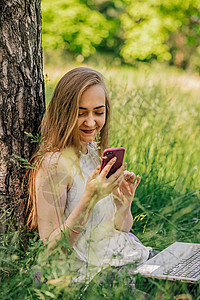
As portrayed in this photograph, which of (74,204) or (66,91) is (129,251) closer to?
(74,204)

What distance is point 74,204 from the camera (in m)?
2.03

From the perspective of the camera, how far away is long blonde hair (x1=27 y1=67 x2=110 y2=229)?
2027 mm

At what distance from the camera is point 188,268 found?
190cm

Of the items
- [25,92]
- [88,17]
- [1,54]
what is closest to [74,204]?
[25,92]

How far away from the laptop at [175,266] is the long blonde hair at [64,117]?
66 cm

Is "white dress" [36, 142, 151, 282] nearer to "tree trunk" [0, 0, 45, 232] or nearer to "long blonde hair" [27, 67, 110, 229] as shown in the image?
"long blonde hair" [27, 67, 110, 229]

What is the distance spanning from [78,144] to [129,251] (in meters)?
0.62

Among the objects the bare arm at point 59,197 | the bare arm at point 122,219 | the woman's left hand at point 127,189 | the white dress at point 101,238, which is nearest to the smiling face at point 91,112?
the white dress at point 101,238

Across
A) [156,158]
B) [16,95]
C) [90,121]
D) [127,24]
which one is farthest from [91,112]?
[127,24]

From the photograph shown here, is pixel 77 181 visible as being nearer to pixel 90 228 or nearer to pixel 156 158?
pixel 90 228

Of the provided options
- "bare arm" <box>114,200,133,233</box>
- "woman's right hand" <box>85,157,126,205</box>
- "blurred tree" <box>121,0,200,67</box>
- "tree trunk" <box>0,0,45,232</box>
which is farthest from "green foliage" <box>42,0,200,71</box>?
"woman's right hand" <box>85,157,126,205</box>

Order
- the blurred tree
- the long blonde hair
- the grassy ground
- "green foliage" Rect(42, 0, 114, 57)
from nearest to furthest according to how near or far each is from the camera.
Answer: the long blonde hair
the grassy ground
"green foliage" Rect(42, 0, 114, 57)
the blurred tree

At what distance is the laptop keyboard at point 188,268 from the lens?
5.93 feet

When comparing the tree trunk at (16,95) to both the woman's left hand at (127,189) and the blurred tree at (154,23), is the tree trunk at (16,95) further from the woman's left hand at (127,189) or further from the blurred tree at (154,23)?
the blurred tree at (154,23)
